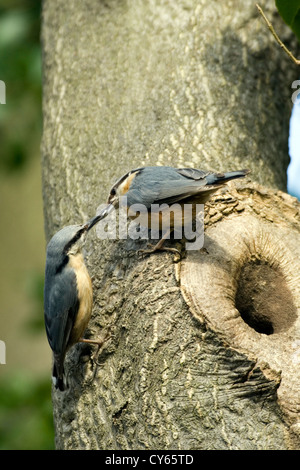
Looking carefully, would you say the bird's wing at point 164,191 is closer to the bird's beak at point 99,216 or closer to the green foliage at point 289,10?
the bird's beak at point 99,216

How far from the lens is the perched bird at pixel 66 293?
2.12m

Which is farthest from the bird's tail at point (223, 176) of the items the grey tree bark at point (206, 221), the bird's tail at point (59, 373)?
the bird's tail at point (59, 373)

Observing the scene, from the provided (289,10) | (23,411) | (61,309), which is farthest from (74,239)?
(23,411)

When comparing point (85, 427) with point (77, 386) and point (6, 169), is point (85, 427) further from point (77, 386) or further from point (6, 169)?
point (6, 169)

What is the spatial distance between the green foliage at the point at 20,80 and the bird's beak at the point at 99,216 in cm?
147

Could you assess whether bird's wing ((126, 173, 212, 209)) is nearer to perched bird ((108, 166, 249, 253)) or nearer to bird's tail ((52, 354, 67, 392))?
perched bird ((108, 166, 249, 253))

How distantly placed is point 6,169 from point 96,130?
1.63 meters

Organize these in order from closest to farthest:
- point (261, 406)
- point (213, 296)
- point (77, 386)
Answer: point (261, 406)
point (213, 296)
point (77, 386)

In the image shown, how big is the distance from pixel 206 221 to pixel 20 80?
1.91 m

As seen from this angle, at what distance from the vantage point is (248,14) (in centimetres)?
270

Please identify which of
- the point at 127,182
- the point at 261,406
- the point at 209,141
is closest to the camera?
the point at 261,406

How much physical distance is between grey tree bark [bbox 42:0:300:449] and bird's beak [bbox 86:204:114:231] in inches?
2.1

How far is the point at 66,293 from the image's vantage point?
2.20m
